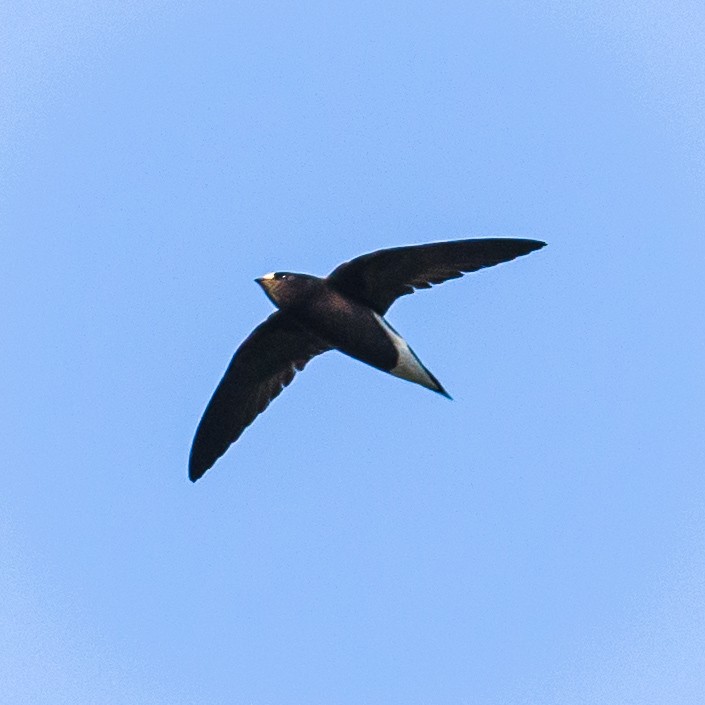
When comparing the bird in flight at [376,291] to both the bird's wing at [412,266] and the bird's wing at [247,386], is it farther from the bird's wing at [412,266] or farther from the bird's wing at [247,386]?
the bird's wing at [247,386]

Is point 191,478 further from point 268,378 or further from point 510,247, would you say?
point 510,247

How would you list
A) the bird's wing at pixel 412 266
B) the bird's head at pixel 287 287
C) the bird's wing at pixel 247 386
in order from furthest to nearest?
the bird's wing at pixel 247 386, the bird's wing at pixel 412 266, the bird's head at pixel 287 287

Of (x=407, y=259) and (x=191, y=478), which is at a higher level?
(x=407, y=259)

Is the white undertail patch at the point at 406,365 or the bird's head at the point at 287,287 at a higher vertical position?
the bird's head at the point at 287,287

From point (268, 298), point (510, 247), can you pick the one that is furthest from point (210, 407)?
point (510, 247)

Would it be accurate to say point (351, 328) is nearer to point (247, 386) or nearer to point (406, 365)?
point (406, 365)

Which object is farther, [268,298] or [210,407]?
[210,407]

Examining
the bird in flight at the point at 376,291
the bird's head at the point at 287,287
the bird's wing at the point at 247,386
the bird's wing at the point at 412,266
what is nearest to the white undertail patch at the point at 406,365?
the bird in flight at the point at 376,291
